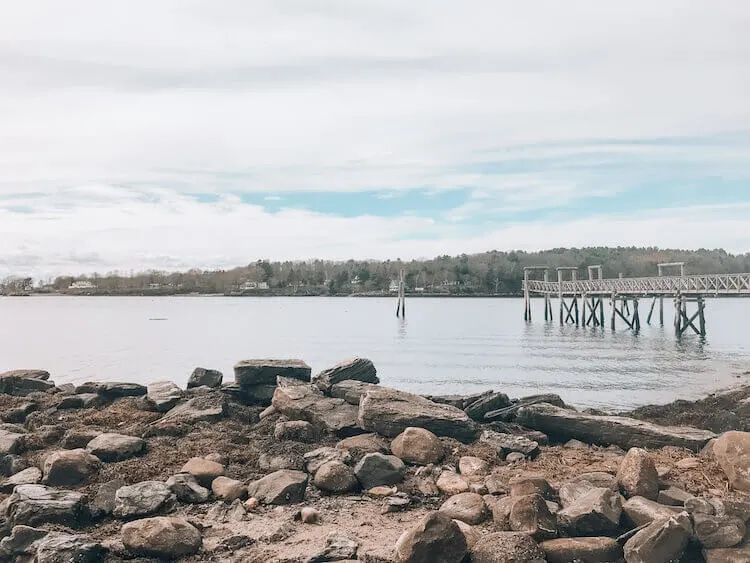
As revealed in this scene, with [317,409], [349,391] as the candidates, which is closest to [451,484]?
[317,409]

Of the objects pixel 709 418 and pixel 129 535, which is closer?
pixel 129 535

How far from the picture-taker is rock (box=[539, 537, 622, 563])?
740 cm

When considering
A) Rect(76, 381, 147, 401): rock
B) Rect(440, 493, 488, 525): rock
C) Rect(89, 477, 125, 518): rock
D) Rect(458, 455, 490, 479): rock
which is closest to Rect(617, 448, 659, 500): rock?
Rect(440, 493, 488, 525): rock

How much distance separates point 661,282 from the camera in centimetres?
5606

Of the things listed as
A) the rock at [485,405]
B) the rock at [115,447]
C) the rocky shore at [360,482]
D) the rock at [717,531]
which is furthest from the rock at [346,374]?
the rock at [717,531]

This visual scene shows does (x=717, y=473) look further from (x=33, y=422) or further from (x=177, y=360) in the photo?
(x=177, y=360)

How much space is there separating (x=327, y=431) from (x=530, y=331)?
56.5m

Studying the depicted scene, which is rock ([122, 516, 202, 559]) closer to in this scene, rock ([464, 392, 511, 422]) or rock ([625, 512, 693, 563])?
rock ([625, 512, 693, 563])

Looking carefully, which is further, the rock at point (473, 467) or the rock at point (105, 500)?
the rock at point (473, 467)

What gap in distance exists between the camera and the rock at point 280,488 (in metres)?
9.38

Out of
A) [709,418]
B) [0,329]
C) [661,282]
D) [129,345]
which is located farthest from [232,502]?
[0,329]

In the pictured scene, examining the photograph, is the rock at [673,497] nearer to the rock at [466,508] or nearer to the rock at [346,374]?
the rock at [466,508]

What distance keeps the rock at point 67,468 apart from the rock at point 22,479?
180mm

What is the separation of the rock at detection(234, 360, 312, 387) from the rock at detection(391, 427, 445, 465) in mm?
5382
